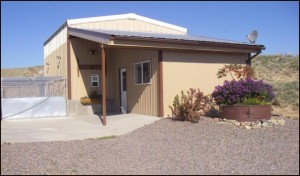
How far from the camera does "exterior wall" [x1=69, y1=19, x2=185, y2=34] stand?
16.9 metres

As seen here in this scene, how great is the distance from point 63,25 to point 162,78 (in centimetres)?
615

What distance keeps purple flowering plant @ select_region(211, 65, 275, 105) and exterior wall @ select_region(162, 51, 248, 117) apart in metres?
1.47

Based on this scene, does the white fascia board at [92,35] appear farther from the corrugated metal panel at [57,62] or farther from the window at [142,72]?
the window at [142,72]

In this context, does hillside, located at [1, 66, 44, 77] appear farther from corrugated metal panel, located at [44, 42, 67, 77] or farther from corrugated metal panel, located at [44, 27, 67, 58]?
corrugated metal panel, located at [44, 42, 67, 77]

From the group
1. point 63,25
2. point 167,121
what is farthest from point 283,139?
point 63,25

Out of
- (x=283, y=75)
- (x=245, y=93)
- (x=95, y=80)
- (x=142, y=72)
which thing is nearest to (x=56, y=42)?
(x=95, y=80)

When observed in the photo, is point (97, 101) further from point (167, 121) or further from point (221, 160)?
point (221, 160)

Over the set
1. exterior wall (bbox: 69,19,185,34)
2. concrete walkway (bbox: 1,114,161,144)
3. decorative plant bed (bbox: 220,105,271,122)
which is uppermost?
exterior wall (bbox: 69,19,185,34)

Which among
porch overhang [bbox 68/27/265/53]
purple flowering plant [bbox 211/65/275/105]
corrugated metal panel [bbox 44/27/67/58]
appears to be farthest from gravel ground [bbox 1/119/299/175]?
corrugated metal panel [bbox 44/27/67/58]

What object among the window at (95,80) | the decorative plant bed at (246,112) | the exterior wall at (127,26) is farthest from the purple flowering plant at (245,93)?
the exterior wall at (127,26)

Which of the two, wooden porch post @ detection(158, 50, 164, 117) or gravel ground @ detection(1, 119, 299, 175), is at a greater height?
wooden porch post @ detection(158, 50, 164, 117)

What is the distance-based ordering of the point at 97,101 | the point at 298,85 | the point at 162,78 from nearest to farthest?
the point at 162,78 < the point at 97,101 < the point at 298,85

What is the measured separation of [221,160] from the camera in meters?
7.18

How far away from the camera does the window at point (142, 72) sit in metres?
14.0
